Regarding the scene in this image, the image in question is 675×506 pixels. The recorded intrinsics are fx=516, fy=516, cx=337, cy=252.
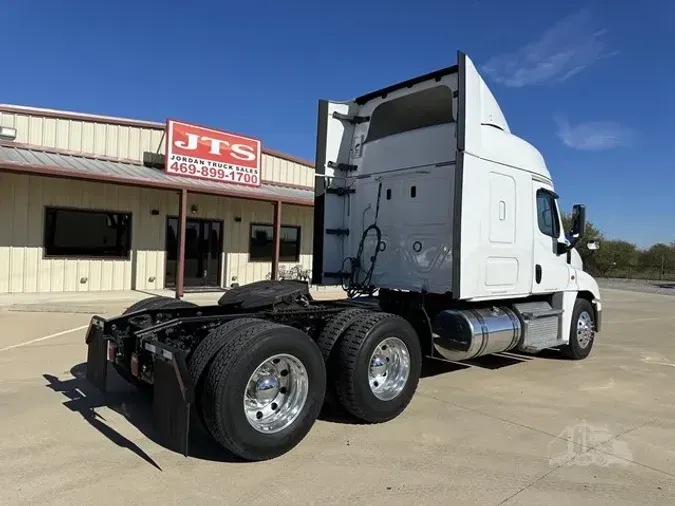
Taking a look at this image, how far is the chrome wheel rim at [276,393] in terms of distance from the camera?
3.94 meters

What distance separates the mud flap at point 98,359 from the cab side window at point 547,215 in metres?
5.45

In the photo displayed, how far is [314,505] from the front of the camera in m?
3.19

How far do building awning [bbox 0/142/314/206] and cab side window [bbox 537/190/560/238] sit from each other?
959 cm

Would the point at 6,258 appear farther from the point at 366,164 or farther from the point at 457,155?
the point at 457,155

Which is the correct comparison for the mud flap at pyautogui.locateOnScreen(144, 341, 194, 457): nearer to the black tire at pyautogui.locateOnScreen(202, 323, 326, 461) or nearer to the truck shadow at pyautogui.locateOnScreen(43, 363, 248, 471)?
the black tire at pyautogui.locateOnScreen(202, 323, 326, 461)

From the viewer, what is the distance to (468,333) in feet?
18.8

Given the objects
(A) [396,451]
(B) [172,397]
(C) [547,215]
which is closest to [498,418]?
(A) [396,451]

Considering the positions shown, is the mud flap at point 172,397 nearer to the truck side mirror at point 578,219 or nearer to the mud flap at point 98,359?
the mud flap at point 98,359

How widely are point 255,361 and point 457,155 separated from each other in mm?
3062

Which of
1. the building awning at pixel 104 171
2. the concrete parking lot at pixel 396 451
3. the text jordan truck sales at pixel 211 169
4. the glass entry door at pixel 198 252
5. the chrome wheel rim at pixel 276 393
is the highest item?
the text jordan truck sales at pixel 211 169

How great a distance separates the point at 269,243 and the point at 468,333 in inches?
519

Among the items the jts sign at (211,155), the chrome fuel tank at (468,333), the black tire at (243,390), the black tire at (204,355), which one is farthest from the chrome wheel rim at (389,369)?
the jts sign at (211,155)

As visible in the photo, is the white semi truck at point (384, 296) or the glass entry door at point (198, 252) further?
the glass entry door at point (198, 252)

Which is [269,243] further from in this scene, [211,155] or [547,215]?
[547,215]
